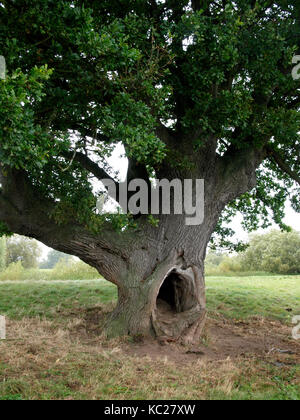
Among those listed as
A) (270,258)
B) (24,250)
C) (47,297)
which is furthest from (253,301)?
(24,250)

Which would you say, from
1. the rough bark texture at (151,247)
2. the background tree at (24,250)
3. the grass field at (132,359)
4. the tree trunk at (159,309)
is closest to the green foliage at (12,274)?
the grass field at (132,359)

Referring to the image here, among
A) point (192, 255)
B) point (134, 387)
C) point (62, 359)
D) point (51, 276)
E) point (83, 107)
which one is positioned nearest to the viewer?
point (134, 387)

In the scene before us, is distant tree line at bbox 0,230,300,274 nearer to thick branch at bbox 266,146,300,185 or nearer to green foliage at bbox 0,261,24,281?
green foliage at bbox 0,261,24,281

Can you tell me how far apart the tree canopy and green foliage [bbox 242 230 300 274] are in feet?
79.3

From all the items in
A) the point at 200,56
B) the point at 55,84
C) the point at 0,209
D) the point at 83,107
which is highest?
the point at 200,56

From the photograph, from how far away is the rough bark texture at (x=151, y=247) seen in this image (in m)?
7.79

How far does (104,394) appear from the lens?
4.73 m

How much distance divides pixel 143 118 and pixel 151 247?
3.29 meters

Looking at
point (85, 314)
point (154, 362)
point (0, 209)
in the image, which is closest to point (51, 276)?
point (85, 314)

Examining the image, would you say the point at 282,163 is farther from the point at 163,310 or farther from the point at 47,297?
the point at 47,297

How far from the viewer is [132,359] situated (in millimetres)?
6402

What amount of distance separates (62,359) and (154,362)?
1.60 metres

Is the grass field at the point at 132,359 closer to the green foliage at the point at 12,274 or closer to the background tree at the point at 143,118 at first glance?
the background tree at the point at 143,118
